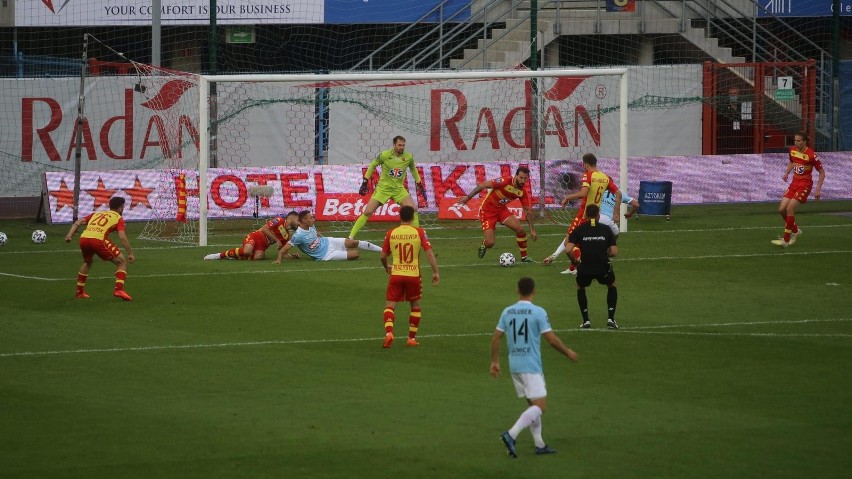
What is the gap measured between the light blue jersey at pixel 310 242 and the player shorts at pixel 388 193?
1.32 m

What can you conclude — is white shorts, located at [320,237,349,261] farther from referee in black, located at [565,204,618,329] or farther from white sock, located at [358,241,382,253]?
referee in black, located at [565,204,618,329]

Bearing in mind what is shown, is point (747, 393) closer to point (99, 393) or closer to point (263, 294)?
point (99, 393)

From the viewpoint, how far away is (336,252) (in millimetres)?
25469

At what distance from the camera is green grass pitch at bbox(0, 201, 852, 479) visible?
11.2 metres

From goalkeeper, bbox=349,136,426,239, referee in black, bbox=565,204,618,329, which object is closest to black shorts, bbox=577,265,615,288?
referee in black, bbox=565,204,618,329

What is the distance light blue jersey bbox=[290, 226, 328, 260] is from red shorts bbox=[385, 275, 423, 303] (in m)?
9.10

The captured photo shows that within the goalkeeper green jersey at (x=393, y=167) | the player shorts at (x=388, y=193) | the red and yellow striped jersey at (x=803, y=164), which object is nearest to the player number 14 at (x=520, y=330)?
the goalkeeper green jersey at (x=393, y=167)

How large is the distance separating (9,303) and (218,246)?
25.7 feet

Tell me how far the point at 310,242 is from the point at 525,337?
14.3 meters

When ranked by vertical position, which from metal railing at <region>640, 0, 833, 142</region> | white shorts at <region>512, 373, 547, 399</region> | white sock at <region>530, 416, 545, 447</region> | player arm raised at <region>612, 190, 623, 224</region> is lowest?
white sock at <region>530, 416, 545, 447</region>

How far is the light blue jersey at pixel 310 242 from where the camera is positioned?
2508cm

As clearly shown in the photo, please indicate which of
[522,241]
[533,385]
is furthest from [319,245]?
[533,385]

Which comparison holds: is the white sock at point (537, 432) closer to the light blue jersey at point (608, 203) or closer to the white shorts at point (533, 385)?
the white shorts at point (533, 385)

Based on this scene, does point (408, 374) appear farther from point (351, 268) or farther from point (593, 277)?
point (351, 268)
